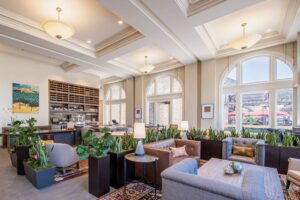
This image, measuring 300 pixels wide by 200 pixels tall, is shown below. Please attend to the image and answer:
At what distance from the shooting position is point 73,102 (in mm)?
9914

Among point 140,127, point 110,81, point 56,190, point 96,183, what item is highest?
point 110,81

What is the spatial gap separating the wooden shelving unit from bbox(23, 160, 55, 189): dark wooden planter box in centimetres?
634

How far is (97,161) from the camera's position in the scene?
9.73 ft

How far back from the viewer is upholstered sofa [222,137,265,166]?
3.75m

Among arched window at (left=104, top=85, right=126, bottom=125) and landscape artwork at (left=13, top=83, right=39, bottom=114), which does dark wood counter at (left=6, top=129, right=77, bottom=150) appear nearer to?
landscape artwork at (left=13, top=83, right=39, bottom=114)

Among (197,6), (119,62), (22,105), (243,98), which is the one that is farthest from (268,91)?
(22,105)

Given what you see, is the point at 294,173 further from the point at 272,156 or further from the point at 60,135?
the point at 60,135

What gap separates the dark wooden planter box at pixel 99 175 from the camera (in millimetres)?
2964

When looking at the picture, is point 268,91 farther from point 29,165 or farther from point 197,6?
point 29,165

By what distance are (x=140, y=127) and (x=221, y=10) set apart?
3256 millimetres

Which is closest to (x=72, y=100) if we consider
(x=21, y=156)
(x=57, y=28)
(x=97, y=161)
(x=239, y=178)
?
(x=21, y=156)

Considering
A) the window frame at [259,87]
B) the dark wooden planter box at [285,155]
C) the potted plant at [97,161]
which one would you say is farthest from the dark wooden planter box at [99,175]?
the window frame at [259,87]

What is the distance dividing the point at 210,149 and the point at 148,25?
4091mm

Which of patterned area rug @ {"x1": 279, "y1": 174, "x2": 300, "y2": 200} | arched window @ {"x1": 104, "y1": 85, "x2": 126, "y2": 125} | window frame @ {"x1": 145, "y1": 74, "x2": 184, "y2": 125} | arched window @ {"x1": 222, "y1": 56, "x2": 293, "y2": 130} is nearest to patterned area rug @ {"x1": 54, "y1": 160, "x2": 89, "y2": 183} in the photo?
patterned area rug @ {"x1": 279, "y1": 174, "x2": 300, "y2": 200}
